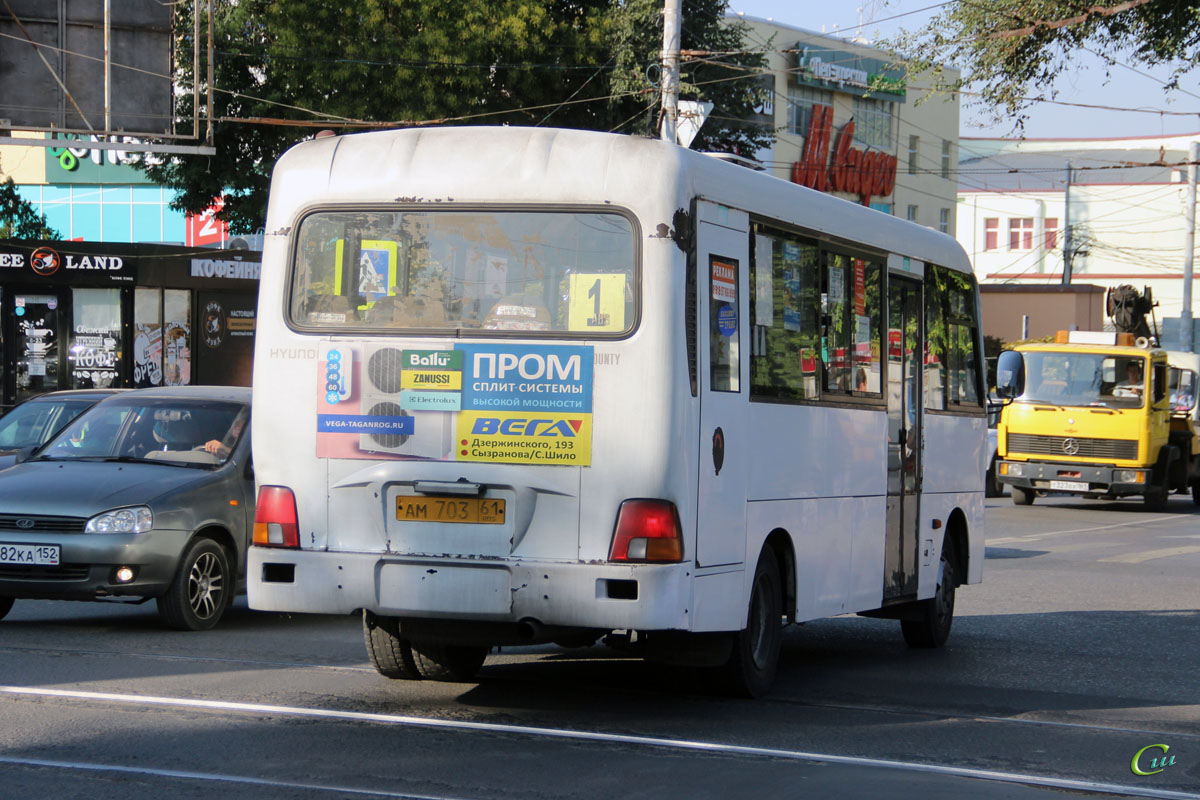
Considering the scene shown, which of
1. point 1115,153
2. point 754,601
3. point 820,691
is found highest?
point 1115,153

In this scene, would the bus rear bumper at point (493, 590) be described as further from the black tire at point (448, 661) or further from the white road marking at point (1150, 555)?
the white road marking at point (1150, 555)

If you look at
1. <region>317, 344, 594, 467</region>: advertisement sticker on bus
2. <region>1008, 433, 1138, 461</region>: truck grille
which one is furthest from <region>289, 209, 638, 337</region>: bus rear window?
<region>1008, 433, 1138, 461</region>: truck grille

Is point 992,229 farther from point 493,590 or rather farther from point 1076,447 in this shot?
point 493,590

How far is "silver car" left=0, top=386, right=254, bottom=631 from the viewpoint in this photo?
1079 cm

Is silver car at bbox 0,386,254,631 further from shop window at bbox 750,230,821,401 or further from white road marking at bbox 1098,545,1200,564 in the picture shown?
white road marking at bbox 1098,545,1200,564

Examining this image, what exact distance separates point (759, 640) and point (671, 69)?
60.5 feet

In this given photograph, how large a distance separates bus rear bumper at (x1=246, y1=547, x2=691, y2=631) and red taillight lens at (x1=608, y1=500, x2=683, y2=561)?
6cm

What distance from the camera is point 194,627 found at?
11328mm

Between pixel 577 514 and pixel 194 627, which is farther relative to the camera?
pixel 194 627

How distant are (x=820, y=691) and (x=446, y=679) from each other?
2.06 meters

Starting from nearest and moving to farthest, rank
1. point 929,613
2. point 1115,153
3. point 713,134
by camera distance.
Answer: point 929,613 < point 713,134 < point 1115,153

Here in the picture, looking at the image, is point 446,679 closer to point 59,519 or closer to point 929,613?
point 59,519

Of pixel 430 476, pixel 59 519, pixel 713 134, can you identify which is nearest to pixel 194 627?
pixel 59 519

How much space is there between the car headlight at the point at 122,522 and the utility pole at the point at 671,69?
1577 cm
